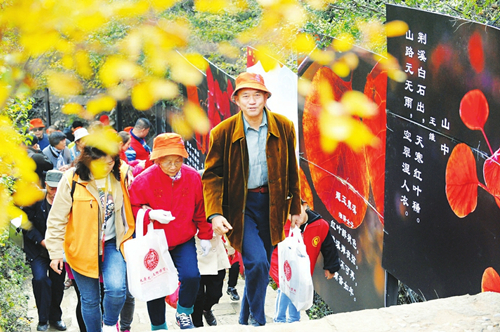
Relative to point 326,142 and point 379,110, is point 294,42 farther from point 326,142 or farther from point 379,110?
point 379,110

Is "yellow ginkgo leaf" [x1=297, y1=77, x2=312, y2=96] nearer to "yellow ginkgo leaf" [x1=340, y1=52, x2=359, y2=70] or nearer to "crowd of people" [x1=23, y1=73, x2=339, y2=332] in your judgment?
"yellow ginkgo leaf" [x1=340, y1=52, x2=359, y2=70]

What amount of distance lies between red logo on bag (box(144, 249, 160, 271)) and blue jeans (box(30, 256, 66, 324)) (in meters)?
2.03

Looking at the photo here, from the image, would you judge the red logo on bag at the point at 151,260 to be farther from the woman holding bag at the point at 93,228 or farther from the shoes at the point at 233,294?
→ the shoes at the point at 233,294

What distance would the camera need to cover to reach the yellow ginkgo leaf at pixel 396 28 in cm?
415

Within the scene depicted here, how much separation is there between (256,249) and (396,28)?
1777mm

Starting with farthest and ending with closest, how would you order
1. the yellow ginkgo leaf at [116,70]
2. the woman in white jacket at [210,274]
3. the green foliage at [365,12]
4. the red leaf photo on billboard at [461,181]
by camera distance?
the woman in white jacket at [210,274] < the green foliage at [365,12] < the red leaf photo on billboard at [461,181] < the yellow ginkgo leaf at [116,70]

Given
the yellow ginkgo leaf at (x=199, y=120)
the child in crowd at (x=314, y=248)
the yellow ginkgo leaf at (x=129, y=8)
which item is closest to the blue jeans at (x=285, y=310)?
the child in crowd at (x=314, y=248)

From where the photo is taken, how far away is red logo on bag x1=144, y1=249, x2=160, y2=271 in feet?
14.9

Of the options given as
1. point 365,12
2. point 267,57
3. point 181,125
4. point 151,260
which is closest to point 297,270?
point 151,260

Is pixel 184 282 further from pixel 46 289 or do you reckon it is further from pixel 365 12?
pixel 365 12

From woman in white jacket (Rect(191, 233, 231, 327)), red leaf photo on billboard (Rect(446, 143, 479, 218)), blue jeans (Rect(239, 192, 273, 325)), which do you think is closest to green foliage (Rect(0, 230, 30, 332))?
woman in white jacket (Rect(191, 233, 231, 327))

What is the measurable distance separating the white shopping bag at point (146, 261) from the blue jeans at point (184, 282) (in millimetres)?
118

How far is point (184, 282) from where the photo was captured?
4.63m

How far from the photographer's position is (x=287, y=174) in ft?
14.1
